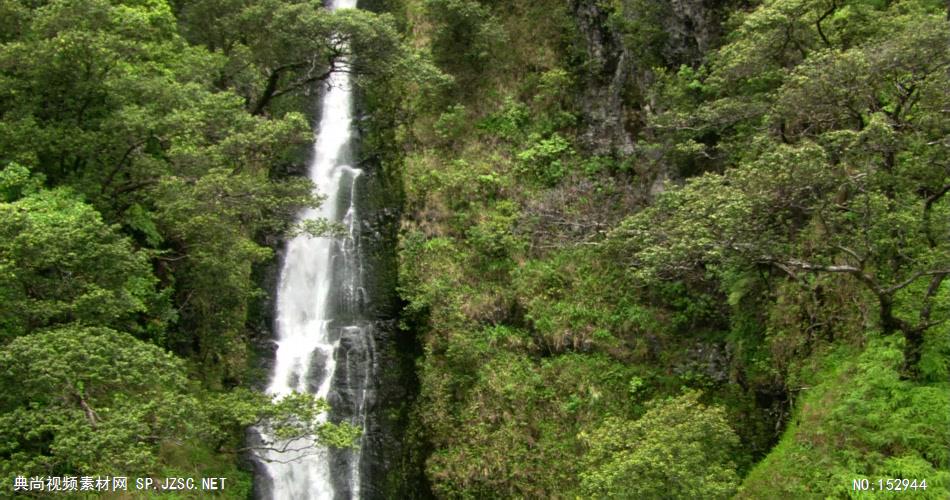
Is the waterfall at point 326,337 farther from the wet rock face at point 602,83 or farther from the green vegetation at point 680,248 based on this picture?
the wet rock face at point 602,83

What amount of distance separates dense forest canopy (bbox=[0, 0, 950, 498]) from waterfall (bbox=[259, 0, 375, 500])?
106 centimetres

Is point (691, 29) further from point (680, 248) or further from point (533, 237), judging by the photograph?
point (680, 248)

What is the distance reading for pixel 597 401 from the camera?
55.6 ft

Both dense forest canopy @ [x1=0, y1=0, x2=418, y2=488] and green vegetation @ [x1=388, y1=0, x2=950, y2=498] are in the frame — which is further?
green vegetation @ [x1=388, y1=0, x2=950, y2=498]

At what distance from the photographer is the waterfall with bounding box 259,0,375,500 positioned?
1850 cm

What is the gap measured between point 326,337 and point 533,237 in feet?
23.7

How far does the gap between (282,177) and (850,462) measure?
2030 centimetres

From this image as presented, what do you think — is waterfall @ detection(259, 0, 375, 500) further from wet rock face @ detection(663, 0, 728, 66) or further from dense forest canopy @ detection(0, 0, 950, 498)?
wet rock face @ detection(663, 0, 728, 66)

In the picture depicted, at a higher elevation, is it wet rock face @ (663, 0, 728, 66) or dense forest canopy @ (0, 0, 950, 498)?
wet rock face @ (663, 0, 728, 66)

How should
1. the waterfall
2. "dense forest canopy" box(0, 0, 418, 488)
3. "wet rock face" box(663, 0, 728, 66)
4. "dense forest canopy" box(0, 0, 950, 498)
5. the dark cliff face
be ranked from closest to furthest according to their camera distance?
"dense forest canopy" box(0, 0, 418, 488)
"dense forest canopy" box(0, 0, 950, 498)
the waterfall
"wet rock face" box(663, 0, 728, 66)
the dark cliff face

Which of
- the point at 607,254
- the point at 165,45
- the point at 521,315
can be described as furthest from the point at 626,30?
the point at 165,45

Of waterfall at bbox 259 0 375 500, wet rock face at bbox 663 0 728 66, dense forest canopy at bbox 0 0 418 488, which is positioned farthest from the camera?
wet rock face at bbox 663 0 728 66

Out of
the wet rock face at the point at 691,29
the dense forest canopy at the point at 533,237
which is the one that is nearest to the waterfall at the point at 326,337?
the dense forest canopy at the point at 533,237

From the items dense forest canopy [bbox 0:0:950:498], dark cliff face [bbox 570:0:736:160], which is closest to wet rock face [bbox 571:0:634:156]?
dark cliff face [bbox 570:0:736:160]
